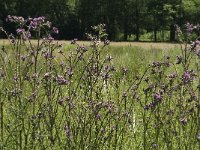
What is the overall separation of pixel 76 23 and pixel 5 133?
6055 cm

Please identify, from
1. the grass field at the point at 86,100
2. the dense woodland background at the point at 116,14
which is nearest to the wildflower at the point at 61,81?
the grass field at the point at 86,100

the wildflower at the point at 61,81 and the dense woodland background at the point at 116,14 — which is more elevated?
the dense woodland background at the point at 116,14

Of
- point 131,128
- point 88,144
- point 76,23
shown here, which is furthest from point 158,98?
point 76,23

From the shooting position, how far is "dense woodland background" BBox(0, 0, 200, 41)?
6406 cm

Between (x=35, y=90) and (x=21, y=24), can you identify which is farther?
(x=35, y=90)

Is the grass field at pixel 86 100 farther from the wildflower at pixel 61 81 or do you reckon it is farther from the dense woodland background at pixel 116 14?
the dense woodland background at pixel 116 14

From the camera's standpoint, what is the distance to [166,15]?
68625mm

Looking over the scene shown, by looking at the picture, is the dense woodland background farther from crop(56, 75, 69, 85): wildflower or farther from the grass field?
crop(56, 75, 69, 85): wildflower

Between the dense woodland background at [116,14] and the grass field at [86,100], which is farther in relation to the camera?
the dense woodland background at [116,14]

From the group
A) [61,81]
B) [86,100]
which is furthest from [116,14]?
[61,81]

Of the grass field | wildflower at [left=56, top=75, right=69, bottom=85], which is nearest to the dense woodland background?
the grass field

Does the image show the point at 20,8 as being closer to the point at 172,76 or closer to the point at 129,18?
the point at 129,18

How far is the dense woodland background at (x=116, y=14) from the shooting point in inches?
2522

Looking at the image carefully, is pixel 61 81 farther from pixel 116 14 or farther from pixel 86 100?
pixel 116 14
